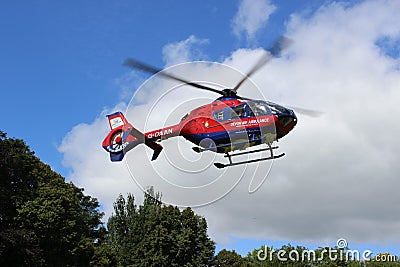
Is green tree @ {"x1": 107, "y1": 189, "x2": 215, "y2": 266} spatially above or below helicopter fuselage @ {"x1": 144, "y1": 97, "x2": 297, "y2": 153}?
above

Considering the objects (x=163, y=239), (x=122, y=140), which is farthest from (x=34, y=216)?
(x=163, y=239)

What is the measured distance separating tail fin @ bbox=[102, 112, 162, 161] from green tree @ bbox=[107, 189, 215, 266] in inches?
1309

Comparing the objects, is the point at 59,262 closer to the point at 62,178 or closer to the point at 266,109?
the point at 62,178

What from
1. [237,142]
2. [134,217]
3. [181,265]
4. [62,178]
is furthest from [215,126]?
[134,217]

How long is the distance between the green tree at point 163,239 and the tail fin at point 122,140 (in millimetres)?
33256

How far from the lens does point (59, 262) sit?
52.7 meters

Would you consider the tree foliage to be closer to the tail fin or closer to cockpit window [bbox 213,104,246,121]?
the tail fin

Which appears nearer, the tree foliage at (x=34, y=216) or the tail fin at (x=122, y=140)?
the tail fin at (x=122, y=140)

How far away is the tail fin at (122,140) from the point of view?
113ft

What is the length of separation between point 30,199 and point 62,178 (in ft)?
24.7

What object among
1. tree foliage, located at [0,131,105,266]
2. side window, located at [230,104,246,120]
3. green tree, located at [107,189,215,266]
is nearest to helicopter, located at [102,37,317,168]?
side window, located at [230,104,246,120]

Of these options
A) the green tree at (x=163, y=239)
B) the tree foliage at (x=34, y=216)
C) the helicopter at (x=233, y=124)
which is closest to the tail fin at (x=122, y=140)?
the helicopter at (x=233, y=124)

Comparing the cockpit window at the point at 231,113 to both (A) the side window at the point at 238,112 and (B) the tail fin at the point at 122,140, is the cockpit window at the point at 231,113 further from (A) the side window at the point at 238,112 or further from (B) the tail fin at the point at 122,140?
(B) the tail fin at the point at 122,140

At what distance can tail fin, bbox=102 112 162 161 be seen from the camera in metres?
34.5
